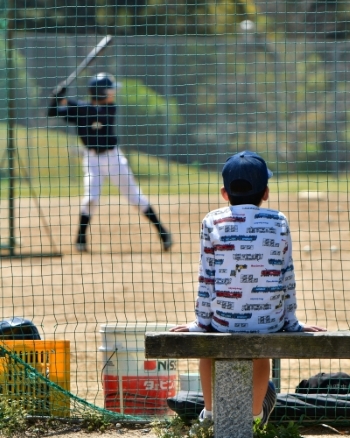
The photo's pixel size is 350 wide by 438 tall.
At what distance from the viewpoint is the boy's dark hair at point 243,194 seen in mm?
3652

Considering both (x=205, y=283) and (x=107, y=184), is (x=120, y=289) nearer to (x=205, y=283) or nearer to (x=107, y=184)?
(x=205, y=283)

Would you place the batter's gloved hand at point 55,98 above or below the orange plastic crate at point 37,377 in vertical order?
above

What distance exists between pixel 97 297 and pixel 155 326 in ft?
11.3

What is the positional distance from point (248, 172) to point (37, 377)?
1724 mm

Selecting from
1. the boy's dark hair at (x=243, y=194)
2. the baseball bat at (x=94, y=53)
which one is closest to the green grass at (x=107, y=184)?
the baseball bat at (x=94, y=53)

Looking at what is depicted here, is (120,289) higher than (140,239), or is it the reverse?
Answer: (140,239)

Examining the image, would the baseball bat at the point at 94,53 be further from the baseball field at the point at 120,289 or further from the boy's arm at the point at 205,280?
the boy's arm at the point at 205,280

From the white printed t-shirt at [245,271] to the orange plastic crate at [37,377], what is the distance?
1.23 metres

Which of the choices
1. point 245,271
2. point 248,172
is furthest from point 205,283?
point 248,172

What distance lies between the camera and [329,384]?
15.2 feet

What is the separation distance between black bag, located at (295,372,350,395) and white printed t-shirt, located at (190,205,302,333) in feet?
3.71

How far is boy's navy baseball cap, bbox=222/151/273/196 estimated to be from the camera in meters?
3.64

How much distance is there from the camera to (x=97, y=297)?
8055 mm

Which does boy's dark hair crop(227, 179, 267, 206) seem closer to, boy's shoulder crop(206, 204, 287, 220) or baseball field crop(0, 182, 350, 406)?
boy's shoulder crop(206, 204, 287, 220)
